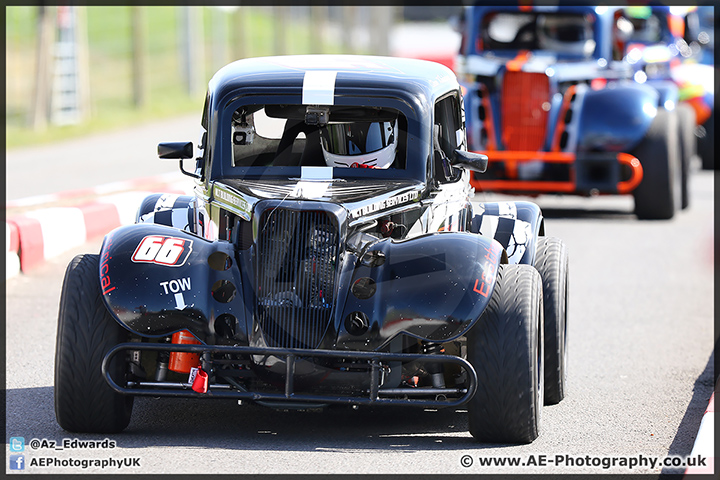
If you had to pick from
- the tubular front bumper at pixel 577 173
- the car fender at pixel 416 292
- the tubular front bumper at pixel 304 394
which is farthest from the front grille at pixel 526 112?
the tubular front bumper at pixel 304 394

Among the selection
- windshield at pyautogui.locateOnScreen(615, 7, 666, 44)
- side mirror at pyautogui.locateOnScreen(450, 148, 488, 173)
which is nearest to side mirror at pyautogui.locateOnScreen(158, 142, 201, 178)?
side mirror at pyautogui.locateOnScreen(450, 148, 488, 173)

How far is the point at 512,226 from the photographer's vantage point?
6586 mm

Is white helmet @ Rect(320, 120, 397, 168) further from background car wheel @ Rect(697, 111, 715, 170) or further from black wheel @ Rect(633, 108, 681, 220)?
background car wheel @ Rect(697, 111, 715, 170)

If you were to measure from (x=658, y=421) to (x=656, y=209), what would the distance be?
307 inches

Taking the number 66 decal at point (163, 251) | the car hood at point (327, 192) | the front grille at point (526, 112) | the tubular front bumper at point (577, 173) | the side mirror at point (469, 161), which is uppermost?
the side mirror at point (469, 161)

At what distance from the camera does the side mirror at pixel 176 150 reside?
6.50 m

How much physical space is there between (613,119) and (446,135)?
6948mm

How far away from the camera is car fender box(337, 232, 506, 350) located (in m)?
5.24

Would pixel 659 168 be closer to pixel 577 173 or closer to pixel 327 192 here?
pixel 577 173

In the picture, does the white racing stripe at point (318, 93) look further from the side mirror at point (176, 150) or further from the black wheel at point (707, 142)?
the black wheel at point (707, 142)

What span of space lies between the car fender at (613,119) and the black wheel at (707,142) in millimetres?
5931

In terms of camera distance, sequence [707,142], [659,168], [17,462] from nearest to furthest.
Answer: [17,462] < [659,168] < [707,142]

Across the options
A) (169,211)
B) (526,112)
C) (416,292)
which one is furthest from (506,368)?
(526,112)

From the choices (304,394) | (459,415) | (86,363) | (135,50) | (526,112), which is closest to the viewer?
(304,394)
